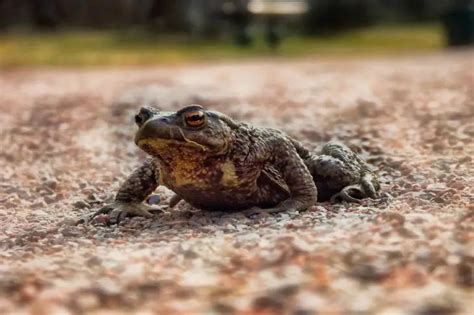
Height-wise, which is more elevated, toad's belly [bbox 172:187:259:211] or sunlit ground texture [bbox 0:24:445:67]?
toad's belly [bbox 172:187:259:211]

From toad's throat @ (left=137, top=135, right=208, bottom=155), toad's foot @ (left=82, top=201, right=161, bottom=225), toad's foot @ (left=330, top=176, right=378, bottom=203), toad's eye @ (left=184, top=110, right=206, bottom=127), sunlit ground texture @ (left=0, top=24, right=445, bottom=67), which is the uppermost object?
toad's eye @ (left=184, top=110, right=206, bottom=127)

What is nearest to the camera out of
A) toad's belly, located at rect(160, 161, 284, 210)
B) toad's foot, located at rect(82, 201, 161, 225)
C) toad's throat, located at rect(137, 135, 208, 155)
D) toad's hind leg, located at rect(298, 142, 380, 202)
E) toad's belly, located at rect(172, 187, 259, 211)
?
toad's throat, located at rect(137, 135, 208, 155)

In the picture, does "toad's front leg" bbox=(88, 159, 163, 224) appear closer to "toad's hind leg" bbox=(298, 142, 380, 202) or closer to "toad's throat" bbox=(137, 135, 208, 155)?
"toad's throat" bbox=(137, 135, 208, 155)

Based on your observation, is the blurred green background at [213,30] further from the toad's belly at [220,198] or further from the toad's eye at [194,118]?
the toad's eye at [194,118]

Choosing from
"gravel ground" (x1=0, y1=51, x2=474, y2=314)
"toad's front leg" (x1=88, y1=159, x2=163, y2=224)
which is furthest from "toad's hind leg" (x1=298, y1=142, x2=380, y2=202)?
"toad's front leg" (x1=88, y1=159, x2=163, y2=224)

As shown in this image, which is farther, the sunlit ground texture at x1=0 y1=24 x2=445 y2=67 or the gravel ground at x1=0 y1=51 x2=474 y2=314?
the sunlit ground texture at x1=0 y1=24 x2=445 y2=67

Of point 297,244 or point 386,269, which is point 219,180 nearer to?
point 297,244

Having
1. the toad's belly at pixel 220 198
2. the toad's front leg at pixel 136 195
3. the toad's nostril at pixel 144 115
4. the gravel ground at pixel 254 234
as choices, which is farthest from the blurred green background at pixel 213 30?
the toad's nostril at pixel 144 115
